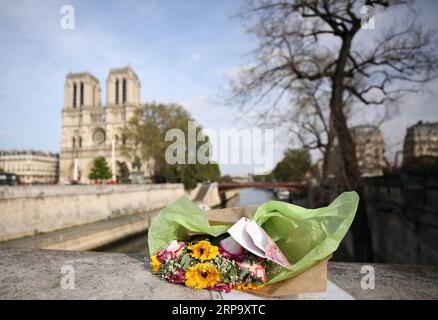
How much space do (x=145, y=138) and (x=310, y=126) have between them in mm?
23732

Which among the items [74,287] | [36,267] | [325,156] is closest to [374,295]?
[74,287]

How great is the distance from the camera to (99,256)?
380 cm

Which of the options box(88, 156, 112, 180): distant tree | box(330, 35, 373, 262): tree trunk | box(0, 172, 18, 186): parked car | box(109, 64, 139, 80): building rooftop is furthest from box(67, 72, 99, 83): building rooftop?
box(330, 35, 373, 262): tree trunk

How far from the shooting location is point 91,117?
244ft

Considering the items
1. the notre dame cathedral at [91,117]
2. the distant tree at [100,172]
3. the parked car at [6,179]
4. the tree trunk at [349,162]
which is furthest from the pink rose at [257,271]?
the notre dame cathedral at [91,117]

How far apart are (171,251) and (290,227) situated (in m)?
1.16

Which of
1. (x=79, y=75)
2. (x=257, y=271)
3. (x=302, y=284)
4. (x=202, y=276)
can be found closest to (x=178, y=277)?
(x=202, y=276)

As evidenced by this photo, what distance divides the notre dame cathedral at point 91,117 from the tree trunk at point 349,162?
211ft

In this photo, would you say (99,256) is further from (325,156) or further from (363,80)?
(325,156)

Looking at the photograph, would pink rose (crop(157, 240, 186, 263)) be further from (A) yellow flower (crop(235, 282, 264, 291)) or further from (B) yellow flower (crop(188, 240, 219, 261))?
(A) yellow flower (crop(235, 282, 264, 291))

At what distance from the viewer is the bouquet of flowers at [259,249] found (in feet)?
8.33

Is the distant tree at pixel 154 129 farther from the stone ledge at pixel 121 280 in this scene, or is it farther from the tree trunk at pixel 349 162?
the stone ledge at pixel 121 280

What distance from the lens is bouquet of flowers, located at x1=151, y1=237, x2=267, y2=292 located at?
2584 mm

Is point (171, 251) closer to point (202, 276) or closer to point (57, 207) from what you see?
point (202, 276)
